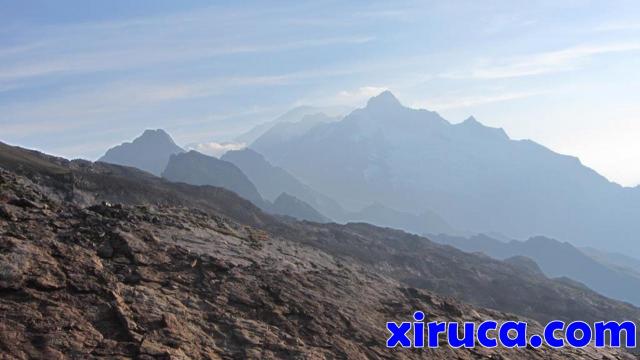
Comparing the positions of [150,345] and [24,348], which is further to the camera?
[150,345]

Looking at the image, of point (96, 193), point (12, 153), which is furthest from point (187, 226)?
point (12, 153)

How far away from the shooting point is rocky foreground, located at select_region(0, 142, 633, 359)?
13.0 metres

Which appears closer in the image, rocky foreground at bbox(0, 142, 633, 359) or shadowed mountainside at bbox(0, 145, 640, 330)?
rocky foreground at bbox(0, 142, 633, 359)

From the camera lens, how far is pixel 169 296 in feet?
51.6

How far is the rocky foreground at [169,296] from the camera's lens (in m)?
13.0

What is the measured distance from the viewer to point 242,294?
57.6 ft

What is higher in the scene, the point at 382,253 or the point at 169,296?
the point at 382,253

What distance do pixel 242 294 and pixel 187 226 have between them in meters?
6.53

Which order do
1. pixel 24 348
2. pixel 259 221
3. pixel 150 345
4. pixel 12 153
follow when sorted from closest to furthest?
pixel 24 348 → pixel 150 345 → pixel 12 153 → pixel 259 221

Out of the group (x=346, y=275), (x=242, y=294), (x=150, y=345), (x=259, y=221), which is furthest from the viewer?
(x=259, y=221)

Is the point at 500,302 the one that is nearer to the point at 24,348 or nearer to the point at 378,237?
the point at 378,237

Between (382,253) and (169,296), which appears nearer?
(169,296)

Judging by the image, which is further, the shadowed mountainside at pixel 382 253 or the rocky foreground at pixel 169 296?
Answer: the shadowed mountainside at pixel 382 253

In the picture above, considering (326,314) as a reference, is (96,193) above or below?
above
